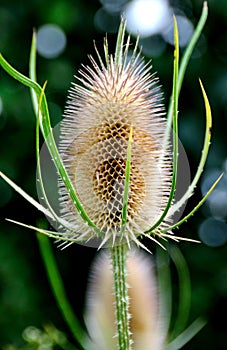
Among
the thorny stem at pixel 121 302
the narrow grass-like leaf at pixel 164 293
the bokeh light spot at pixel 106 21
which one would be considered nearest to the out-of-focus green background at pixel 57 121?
the bokeh light spot at pixel 106 21

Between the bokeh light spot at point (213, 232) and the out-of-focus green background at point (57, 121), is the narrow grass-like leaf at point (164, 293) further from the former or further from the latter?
the bokeh light spot at point (213, 232)

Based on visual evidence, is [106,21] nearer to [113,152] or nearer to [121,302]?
[113,152]

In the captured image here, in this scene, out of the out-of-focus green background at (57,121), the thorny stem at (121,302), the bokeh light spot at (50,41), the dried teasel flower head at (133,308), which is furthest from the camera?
the bokeh light spot at (50,41)

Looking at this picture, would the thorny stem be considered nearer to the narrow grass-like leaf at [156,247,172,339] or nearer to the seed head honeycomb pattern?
the seed head honeycomb pattern

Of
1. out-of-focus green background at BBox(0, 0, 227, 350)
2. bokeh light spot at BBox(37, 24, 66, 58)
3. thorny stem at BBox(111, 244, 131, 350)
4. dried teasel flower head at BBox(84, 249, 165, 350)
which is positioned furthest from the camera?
bokeh light spot at BBox(37, 24, 66, 58)

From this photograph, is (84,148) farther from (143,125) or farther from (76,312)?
(76,312)

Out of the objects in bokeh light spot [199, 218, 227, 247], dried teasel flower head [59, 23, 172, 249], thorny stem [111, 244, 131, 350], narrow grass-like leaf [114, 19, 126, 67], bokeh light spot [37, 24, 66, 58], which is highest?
bokeh light spot [37, 24, 66, 58]

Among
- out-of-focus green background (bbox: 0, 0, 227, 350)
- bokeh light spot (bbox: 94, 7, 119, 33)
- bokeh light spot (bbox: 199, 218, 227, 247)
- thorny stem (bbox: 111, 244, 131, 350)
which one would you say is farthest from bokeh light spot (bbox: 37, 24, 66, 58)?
thorny stem (bbox: 111, 244, 131, 350)

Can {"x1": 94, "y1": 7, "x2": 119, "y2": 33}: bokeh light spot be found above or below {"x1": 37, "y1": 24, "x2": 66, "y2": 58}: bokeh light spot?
above
